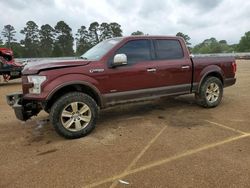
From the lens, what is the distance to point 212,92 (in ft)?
24.8

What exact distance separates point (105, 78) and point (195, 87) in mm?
2665

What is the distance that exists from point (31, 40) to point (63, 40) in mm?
6781

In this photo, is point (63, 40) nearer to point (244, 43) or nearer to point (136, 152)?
point (136, 152)

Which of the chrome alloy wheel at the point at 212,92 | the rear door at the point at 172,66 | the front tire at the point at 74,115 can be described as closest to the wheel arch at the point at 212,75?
the chrome alloy wheel at the point at 212,92

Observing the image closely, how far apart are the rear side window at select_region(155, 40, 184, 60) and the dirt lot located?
1.41 metres

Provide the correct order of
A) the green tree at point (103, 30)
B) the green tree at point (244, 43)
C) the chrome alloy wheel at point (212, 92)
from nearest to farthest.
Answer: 1. the chrome alloy wheel at point (212, 92)
2. the green tree at point (103, 30)
3. the green tree at point (244, 43)

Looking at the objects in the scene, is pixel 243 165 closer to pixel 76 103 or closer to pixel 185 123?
pixel 185 123

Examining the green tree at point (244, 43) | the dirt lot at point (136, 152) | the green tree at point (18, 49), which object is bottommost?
the dirt lot at point (136, 152)

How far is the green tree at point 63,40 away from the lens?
43.3 metres

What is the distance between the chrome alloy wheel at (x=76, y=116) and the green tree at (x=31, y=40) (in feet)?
Answer: 138

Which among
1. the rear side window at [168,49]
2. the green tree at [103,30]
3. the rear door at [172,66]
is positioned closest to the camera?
the rear door at [172,66]

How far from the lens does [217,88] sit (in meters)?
7.64

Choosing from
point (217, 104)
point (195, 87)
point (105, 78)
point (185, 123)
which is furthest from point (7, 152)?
point (217, 104)

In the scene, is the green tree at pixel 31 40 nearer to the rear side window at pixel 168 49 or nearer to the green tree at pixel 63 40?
the green tree at pixel 63 40
